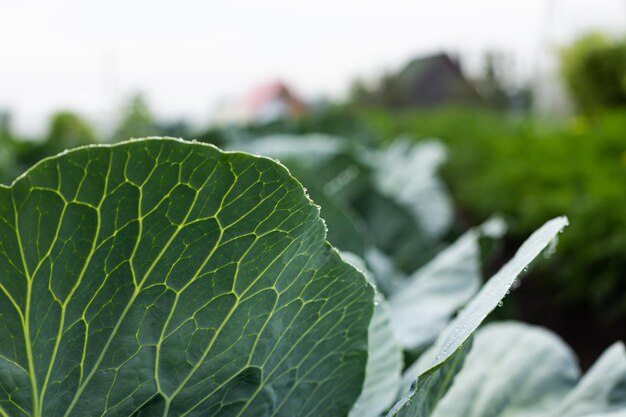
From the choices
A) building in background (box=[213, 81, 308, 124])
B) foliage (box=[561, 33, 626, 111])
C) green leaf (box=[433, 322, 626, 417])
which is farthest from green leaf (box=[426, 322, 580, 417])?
foliage (box=[561, 33, 626, 111])

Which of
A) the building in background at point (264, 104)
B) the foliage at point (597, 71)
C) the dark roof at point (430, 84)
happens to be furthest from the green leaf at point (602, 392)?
Answer: the dark roof at point (430, 84)

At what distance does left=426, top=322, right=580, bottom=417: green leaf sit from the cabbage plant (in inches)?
17.2

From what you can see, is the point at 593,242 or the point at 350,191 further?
the point at 593,242

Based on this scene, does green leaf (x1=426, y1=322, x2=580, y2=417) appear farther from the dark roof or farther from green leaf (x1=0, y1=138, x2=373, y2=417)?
the dark roof

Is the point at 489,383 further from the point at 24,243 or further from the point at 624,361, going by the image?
the point at 24,243

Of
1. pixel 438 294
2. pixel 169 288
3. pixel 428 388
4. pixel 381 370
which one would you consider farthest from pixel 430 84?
pixel 169 288

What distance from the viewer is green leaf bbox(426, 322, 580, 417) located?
1142 millimetres

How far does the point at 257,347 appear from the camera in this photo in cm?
67

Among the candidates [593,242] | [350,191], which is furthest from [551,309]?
[350,191]

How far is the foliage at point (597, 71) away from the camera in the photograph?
12320 millimetres

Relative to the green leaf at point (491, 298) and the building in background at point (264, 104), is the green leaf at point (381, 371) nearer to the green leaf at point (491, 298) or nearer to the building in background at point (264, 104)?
the green leaf at point (491, 298)

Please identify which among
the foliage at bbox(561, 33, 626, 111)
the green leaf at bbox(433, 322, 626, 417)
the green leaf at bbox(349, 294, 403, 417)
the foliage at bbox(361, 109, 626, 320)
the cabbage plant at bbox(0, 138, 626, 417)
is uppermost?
the cabbage plant at bbox(0, 138, 626, 417)

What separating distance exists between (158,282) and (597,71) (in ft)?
42.8

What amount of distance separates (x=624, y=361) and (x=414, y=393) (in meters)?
0.57
